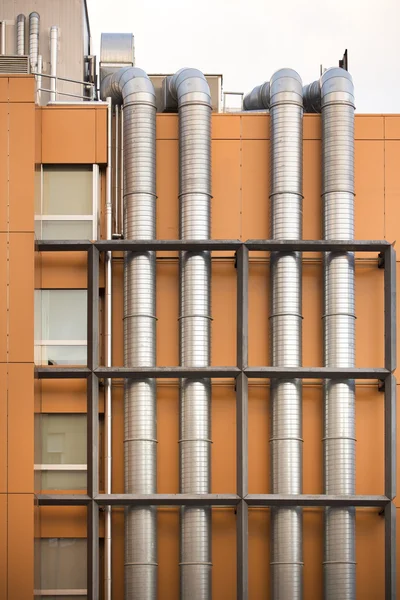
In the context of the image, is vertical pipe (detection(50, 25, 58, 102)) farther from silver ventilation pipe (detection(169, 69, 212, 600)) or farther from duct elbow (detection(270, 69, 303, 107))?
duct elbow (detection(270, 69, 303, 107))

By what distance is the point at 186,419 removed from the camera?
1152 inches

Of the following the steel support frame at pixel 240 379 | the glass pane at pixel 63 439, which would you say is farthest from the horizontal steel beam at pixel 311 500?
the glass pane at pixel 63 439

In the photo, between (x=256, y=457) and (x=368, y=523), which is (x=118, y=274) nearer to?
(x=256, y=457)

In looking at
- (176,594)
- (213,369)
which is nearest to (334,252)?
(213,369)

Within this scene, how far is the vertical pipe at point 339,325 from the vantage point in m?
28.8

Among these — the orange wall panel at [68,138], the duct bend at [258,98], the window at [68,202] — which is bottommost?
the window at [68,202]

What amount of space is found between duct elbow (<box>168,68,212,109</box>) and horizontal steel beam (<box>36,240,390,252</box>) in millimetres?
3661

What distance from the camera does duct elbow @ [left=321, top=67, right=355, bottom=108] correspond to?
30.2 m

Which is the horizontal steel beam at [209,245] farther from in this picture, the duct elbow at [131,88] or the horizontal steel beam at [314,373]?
the duct elbow at [131,88]

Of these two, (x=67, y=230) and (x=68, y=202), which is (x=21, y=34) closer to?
(x=68, y=202)

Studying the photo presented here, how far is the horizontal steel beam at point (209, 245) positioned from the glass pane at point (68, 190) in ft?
4.18

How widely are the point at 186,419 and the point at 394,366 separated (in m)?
5.08

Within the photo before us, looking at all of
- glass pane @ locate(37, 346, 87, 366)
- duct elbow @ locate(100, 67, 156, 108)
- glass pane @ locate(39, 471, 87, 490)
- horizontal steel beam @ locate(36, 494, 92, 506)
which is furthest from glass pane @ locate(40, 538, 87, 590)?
duct elbow @ locate(100, 67, 156, 108)

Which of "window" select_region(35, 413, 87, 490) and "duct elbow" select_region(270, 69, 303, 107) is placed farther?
"duct elbow" select_region(270, 69, 303, 107)
